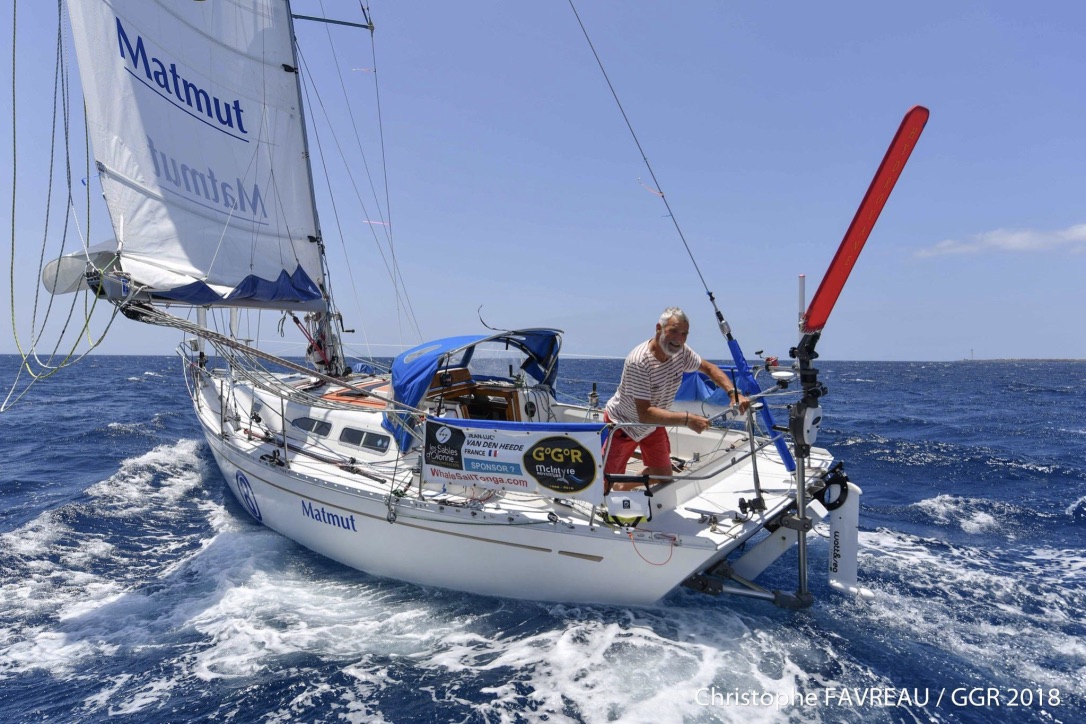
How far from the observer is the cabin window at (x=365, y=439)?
7.10 meters

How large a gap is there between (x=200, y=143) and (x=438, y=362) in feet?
20.9

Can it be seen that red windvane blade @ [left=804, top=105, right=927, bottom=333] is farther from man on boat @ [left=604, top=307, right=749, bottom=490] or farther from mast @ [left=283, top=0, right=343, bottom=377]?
mast @ [left=283, top=0, right=343, bottom=377]

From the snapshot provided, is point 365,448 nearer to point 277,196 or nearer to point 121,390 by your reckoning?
point 277,196

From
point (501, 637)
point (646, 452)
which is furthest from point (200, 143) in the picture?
point (501, 637)

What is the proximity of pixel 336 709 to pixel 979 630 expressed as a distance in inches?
217

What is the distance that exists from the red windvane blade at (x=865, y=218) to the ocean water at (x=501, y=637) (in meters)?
2.76

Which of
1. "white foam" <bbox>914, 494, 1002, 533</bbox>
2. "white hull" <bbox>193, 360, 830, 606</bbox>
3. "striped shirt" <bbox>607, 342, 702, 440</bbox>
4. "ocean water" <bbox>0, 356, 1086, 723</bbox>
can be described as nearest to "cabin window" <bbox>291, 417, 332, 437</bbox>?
"white hull" <bbox>193, 360, 830, 606</bbox>

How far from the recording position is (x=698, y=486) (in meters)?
5.78

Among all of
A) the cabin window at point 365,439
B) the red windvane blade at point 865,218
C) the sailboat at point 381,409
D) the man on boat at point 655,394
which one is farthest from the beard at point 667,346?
the cabin window at point 365,439

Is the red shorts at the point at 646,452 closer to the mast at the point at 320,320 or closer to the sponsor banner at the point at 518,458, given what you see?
the sponsor banner at the point at 518,458

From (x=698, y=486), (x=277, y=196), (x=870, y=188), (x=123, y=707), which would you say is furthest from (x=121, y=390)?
(x=870, y=188)

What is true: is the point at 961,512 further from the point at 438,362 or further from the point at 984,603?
the point at 438,362

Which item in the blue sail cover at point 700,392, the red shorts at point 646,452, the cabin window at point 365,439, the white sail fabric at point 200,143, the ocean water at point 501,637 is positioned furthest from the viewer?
the white sail fabric at point 200,143

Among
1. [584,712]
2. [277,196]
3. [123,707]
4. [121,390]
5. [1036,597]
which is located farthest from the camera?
[121,390]
